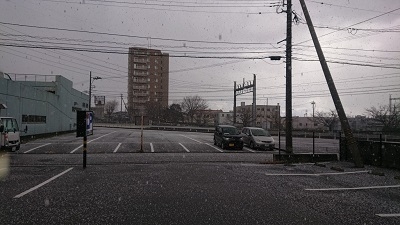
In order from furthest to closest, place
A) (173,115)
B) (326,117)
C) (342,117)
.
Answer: (173,115)
(326,117)
(342,117)

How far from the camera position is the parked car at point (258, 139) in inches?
836

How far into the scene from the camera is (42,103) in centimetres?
3044

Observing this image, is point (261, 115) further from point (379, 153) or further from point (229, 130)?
point (379, 153)

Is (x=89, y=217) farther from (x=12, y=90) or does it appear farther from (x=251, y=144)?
(x=12, y=90)

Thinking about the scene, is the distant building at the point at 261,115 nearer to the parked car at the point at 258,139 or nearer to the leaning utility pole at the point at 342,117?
the parked car at the point at 258,139

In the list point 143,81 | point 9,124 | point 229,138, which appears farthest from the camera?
point 143,81

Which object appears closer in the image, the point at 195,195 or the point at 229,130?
the point at 195,195

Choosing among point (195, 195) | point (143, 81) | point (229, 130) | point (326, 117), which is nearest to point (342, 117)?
point (229, 130)

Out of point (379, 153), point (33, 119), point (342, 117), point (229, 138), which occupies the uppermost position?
point (342, 117)

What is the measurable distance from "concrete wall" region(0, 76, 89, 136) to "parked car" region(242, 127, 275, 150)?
18561 mm

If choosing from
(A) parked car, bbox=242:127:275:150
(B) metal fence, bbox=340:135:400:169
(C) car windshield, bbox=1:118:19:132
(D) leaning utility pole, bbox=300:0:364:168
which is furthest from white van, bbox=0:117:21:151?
(B) metal fence, bbox=340:135:400:169

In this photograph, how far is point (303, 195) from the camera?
7.87 meters

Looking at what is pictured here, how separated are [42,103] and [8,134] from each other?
15.9m

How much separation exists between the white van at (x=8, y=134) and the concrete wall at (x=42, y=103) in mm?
7032
